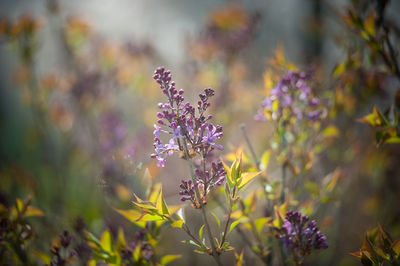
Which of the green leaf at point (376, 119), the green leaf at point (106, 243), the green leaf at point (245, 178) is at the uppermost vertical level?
the green leaf at point (376, 119)

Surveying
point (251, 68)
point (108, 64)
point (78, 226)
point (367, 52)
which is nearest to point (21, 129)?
point (108, 64)

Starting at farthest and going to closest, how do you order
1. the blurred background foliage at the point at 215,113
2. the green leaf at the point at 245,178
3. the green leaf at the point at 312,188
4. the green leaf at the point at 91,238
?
the blurred background foliage at the point at 215,113
the green leaf at the point at 312,188
the green leaf at the point at 91,238
the green leaf at the point at 245,178

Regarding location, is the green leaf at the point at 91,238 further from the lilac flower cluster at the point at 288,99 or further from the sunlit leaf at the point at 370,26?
the sunlit leaf at the point at 370,26

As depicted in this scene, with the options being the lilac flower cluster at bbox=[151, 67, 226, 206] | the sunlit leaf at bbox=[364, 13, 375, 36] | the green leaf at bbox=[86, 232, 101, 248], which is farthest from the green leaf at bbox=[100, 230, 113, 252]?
the sunlit leaf at bbox=[364, 13, 375, 36]

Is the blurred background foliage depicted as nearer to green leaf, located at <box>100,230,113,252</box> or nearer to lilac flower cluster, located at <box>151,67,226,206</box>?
green leaf, located at <box>100,230,113,252</box>

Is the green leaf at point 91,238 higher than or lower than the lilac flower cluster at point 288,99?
lower

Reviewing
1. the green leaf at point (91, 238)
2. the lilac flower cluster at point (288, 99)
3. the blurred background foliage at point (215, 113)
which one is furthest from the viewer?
the blurred background foliage at point (215, 113)

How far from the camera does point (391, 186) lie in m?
2.02

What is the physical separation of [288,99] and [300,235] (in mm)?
499

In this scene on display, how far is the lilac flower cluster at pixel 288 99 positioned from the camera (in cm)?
117

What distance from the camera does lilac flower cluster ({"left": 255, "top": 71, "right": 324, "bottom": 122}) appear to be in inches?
46.1

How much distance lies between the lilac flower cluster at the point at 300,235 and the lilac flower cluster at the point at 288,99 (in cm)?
38

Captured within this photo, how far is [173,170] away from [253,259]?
122cm

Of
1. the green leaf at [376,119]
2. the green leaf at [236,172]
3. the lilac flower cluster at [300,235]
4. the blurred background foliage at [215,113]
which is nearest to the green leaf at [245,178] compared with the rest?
the green leaf at [236,172]
